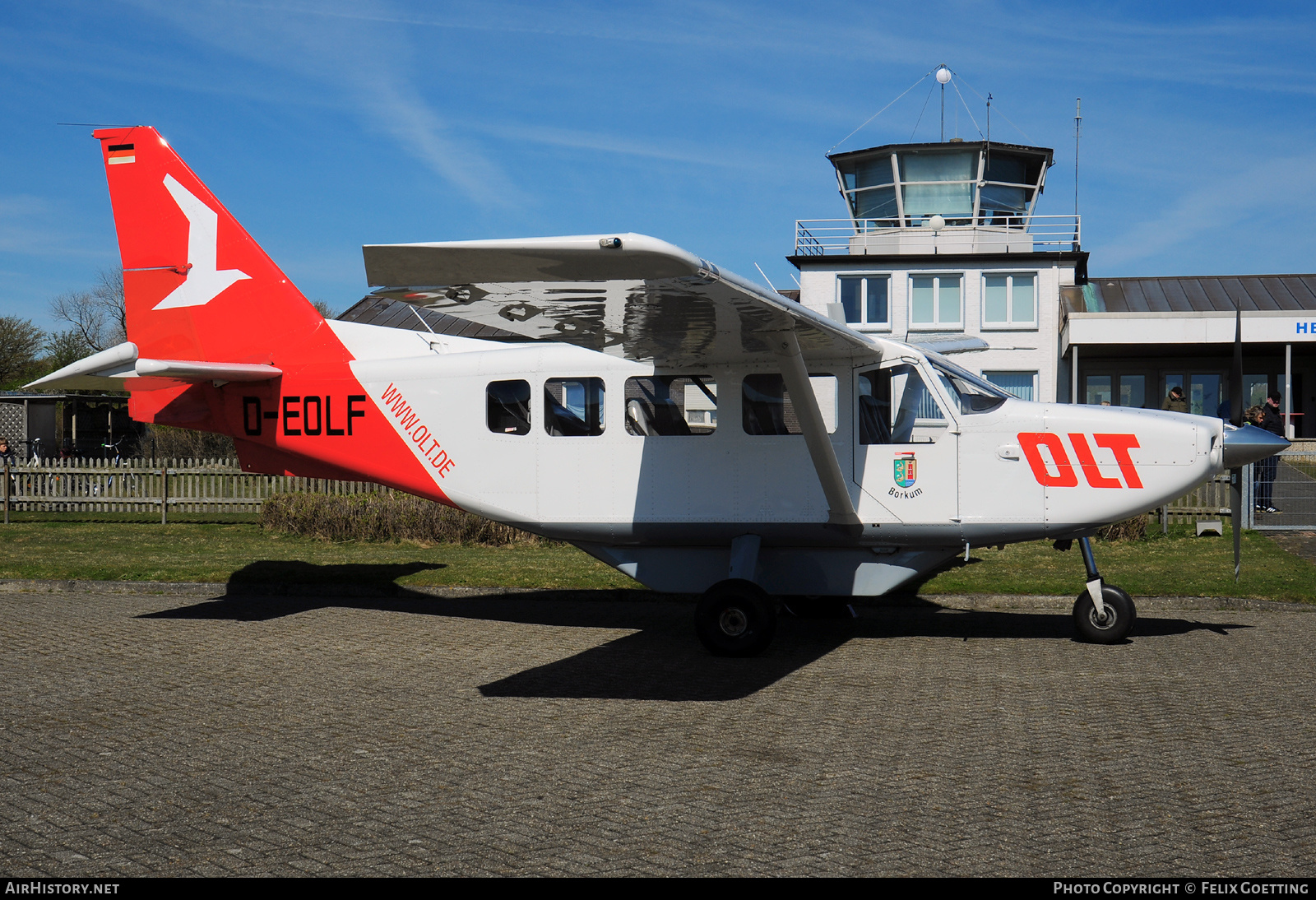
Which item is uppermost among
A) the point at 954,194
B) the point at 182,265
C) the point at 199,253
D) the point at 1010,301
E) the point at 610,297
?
the point at 954,194

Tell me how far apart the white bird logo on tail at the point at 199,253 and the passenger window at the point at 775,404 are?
5.42 m

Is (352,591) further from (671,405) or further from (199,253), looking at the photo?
(671,405)

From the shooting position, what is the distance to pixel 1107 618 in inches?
343

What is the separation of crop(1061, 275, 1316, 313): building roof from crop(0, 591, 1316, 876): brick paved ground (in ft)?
85.9

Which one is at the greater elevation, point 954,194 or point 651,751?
point 954,194

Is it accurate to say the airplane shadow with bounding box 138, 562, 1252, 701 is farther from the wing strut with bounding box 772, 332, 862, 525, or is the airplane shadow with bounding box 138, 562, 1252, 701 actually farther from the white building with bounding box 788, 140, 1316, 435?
the white building with bounding box 788, 140, 1316, 435

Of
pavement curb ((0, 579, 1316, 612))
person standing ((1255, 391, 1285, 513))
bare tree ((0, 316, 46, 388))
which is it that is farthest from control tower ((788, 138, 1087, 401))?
bare tree ((0, 316, 46, 388))

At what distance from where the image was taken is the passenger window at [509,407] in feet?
31.6

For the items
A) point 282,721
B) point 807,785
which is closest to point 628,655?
point 282,721

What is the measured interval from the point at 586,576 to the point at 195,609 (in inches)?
169

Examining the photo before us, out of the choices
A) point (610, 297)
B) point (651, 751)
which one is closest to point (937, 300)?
point (610, 297)

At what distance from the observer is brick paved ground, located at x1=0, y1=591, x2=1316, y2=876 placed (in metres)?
4.12

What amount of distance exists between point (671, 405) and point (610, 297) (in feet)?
8.93

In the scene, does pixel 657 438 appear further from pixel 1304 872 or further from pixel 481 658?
pixel 1304 872
